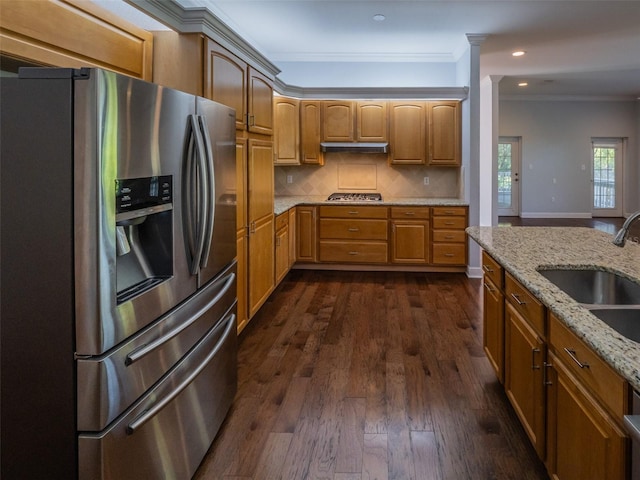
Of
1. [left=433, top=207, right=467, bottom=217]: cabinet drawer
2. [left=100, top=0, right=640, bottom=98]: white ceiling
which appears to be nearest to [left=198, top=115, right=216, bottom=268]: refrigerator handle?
[left=100, top=0, right=640, bottom=98]: white ceiling

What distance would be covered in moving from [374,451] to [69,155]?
5.66 feet

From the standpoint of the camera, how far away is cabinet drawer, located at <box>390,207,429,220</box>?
18.7 ft

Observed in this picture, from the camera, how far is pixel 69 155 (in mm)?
1294

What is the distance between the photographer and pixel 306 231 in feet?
19.4

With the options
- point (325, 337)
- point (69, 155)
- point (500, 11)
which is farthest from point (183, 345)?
point (500, 11)

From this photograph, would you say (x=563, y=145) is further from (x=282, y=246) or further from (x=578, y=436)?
(x=578, y=436)

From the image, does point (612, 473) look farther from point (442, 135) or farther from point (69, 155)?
point (442, 135)

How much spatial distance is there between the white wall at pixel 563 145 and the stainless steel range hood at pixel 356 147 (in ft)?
19.4

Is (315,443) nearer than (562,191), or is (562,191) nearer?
(315,443)

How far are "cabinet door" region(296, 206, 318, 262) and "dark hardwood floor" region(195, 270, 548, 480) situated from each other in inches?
58.6

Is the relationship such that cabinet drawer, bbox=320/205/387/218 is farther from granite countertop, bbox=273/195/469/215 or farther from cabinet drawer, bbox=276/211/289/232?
cabinet drawer, bbox=276/211/289/232

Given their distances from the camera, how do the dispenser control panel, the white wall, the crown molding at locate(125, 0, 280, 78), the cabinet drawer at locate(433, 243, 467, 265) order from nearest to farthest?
the dispenser control panel → the crown molding at locate(125, 0, 280, 78) → the cabinet drawer at locate(433, 243, 467, 265) → the white wall

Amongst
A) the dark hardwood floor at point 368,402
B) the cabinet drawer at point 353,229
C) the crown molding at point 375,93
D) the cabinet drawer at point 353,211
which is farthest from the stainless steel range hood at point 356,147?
the dark hardwood floor at point 368,402

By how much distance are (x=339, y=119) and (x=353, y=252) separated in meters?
1.70
